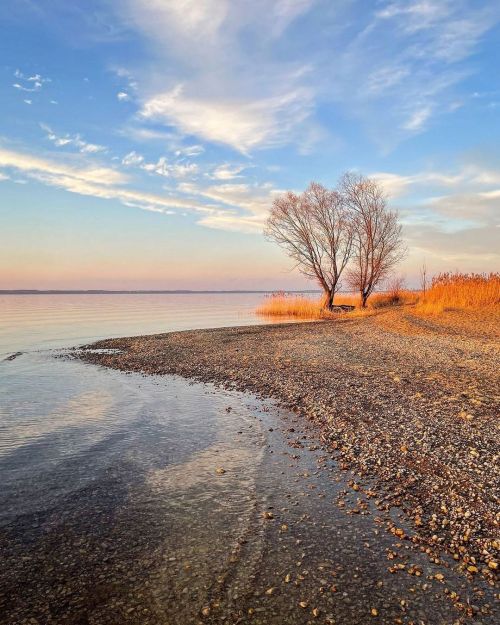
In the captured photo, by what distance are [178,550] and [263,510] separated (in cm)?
133

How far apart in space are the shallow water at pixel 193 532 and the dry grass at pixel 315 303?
98.4ft

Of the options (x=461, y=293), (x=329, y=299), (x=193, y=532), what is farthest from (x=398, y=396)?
(x=329, y=299)

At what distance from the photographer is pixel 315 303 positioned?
139ft

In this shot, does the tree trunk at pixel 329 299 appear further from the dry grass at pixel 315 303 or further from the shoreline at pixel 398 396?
the shoreline at pixel 398 396

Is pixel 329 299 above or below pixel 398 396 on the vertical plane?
above

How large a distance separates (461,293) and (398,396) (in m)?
22.5

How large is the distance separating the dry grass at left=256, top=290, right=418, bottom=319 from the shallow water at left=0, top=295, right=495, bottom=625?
30.0 meters

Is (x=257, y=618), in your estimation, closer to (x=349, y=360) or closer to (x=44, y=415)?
(x=44, y=415)

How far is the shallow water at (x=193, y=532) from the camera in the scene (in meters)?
4.06

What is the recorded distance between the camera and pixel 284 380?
43.1 feet

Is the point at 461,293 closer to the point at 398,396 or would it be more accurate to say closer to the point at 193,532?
the point at 398,396

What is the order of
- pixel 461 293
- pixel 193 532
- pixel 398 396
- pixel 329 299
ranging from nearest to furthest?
pixel 193 532 < pixel 398 396 < pixel 461 293 < pixel 329 299

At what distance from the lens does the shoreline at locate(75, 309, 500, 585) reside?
573 centimetres

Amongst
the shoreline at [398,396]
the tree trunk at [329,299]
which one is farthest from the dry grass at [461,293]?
the tree trunk at [329,299]
